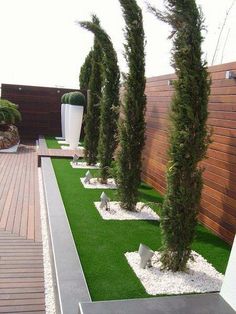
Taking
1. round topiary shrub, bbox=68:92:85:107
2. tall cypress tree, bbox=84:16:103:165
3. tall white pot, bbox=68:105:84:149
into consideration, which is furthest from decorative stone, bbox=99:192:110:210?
round topiary shrub, bbox=68:92:85:107

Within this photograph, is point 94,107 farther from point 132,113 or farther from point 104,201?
point 104,201

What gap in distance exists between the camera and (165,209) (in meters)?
3.63

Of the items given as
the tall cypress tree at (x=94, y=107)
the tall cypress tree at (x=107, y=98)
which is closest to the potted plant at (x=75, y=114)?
the tall cypress tree at (x=94, y=107)

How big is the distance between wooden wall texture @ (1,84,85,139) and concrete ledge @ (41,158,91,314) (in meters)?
10.3

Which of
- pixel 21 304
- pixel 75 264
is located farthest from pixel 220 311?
pixel 21 304

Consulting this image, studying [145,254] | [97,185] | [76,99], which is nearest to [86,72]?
[76,99]

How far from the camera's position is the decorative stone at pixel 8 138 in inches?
472

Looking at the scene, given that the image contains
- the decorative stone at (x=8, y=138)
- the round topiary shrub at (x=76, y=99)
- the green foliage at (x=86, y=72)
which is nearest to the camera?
the round topiary shrub at (x=76, y=99)

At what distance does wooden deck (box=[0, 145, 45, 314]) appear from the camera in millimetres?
3248

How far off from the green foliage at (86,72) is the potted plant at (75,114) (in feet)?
17.2

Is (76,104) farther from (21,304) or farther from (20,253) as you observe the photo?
(21,304)

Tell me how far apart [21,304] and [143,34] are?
3.93 m

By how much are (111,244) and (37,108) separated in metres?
12.0

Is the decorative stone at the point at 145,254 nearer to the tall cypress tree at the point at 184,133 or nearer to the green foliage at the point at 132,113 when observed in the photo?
the tall cypress tree at the point at 184,133
